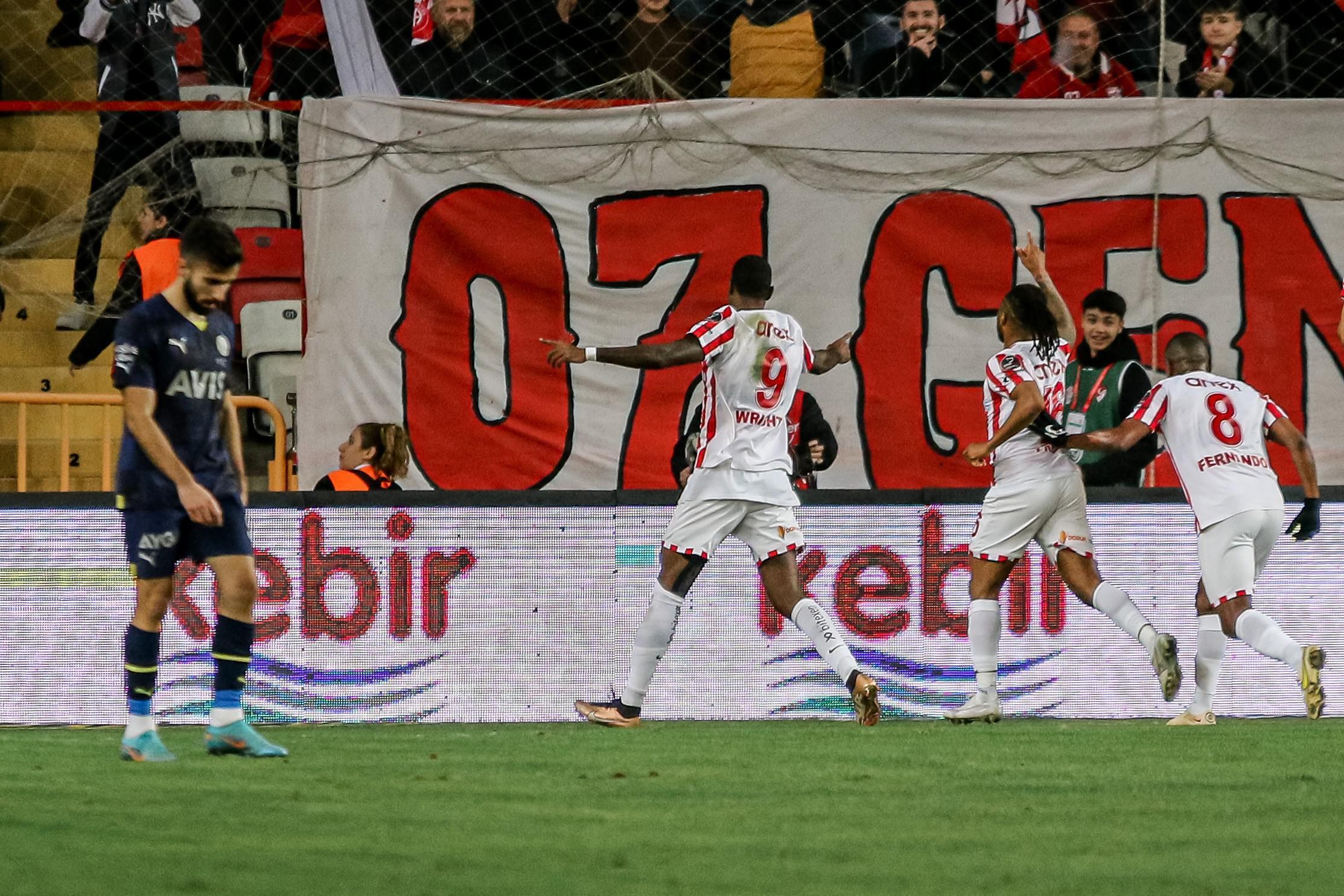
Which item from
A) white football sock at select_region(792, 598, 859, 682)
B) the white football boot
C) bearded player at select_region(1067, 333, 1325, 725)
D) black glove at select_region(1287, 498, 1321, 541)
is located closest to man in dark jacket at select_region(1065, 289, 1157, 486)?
bearded player at select_region(1067, 333, 1325, 725)

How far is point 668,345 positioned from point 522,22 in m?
5.72

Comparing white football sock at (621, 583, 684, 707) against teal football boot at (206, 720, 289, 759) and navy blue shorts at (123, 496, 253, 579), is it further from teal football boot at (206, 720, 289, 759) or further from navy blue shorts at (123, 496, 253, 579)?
navy blue shorts at (123, 496, 253, 579)

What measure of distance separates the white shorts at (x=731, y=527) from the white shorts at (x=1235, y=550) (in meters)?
1.96

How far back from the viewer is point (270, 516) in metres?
10.1

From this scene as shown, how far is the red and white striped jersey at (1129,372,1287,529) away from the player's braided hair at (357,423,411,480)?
410cm

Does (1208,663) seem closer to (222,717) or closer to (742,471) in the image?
(742,471)

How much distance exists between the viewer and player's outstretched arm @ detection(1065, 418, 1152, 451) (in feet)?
30.6

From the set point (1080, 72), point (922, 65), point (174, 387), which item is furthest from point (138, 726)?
point (1080, 72)

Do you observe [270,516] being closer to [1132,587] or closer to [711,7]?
[1132,587]

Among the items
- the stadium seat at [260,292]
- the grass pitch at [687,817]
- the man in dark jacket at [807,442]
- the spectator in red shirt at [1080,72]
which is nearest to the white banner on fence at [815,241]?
the spectator in red shirt at [1080,72]

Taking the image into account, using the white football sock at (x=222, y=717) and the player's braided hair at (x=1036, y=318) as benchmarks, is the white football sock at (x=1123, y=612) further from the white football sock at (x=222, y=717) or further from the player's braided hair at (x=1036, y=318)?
the white football sock at (x=222, y=717)

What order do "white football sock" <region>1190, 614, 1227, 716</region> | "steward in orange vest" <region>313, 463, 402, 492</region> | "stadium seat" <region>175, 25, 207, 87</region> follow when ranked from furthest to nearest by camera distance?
1. "stadium seat" <region>175, 25, 207, 87</region>
2. "steward in orange vest" <region>313, 463, 402, 492</region>
3. "white football sock" <region>1190, 614, 1227, 716</region>

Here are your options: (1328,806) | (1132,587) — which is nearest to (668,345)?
(1132,587)

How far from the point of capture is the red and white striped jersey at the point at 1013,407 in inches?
365
